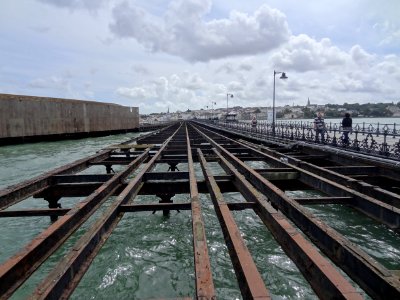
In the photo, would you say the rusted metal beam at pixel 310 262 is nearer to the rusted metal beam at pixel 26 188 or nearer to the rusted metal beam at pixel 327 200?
the rusted metal beam at pixel 327 200

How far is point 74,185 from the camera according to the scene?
326 inches

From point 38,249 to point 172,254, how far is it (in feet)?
14.4

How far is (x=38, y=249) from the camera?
3.99 metres

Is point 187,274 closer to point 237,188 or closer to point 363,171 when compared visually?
point 237,188

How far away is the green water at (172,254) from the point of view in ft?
20.7

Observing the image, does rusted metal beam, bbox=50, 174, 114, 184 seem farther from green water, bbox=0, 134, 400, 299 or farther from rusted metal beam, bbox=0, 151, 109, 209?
green water, bbox=0, 134, 400, 299

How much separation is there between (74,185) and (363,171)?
29.6 ft

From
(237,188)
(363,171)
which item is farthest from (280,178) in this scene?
(363,171)

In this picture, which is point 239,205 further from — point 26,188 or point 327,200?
point 26,188

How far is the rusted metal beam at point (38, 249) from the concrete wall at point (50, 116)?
3910 centimetres

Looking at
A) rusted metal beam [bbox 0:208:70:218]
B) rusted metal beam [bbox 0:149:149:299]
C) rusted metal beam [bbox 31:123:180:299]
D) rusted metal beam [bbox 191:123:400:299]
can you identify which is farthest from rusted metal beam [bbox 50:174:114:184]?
rusted metal beam [bbox 191:123:400:299]

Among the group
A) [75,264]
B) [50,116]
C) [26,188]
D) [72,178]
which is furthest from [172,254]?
[50,116]

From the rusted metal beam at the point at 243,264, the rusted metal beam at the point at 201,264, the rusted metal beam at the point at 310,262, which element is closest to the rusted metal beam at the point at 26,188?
the rusted metal beam at the point at 201,264

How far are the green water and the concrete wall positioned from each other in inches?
1336
